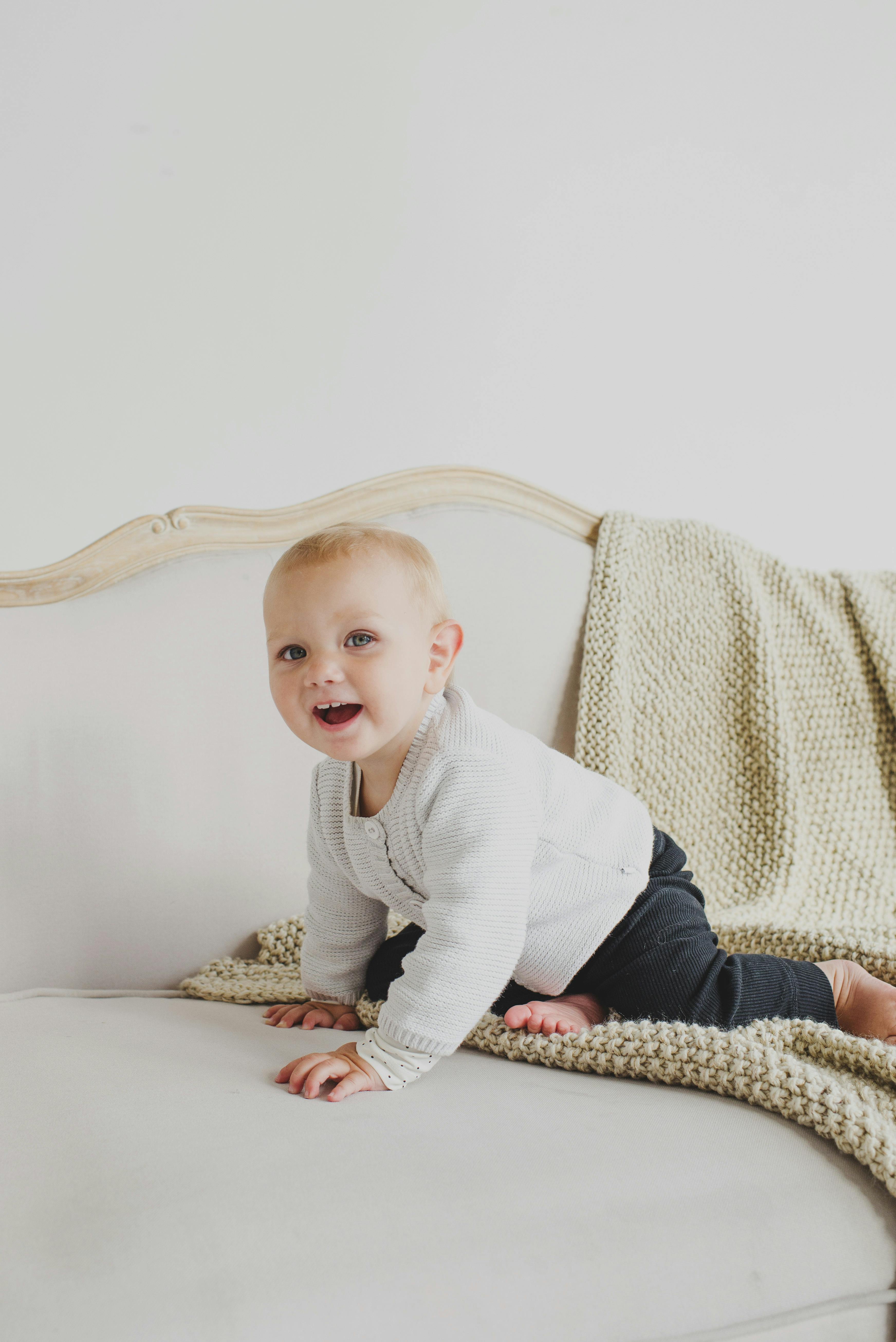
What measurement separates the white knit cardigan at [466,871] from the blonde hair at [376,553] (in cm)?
12

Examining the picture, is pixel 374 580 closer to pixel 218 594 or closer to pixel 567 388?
pixel 218 594

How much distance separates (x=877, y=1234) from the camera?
620 mm

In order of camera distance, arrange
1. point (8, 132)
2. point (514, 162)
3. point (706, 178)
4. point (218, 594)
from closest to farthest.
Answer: point (218, 594) → point (8, 132) → point (514, 162) → point (706, 178)

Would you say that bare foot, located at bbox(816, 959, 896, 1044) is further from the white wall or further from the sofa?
the white wall

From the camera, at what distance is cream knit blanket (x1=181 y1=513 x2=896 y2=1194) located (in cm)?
124

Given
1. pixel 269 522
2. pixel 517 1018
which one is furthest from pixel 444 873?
pixel 269 522

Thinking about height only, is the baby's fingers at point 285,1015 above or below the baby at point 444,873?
below

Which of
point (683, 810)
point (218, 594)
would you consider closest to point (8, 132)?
point (218, 594)

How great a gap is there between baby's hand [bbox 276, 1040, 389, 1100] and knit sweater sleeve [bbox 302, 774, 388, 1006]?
20 cm

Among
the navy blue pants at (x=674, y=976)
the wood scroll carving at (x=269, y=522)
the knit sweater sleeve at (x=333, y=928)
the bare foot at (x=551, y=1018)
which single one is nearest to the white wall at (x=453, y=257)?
the wood scroll carving at (x=269, y=522)

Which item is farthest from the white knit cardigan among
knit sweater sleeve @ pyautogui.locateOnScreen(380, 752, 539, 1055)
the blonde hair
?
the blonde hair

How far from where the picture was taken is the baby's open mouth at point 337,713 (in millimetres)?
807

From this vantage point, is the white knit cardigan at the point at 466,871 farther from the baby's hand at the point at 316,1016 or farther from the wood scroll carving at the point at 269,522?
the wood scroll carving at the point at 269,522

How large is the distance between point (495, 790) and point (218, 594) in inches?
20.5
